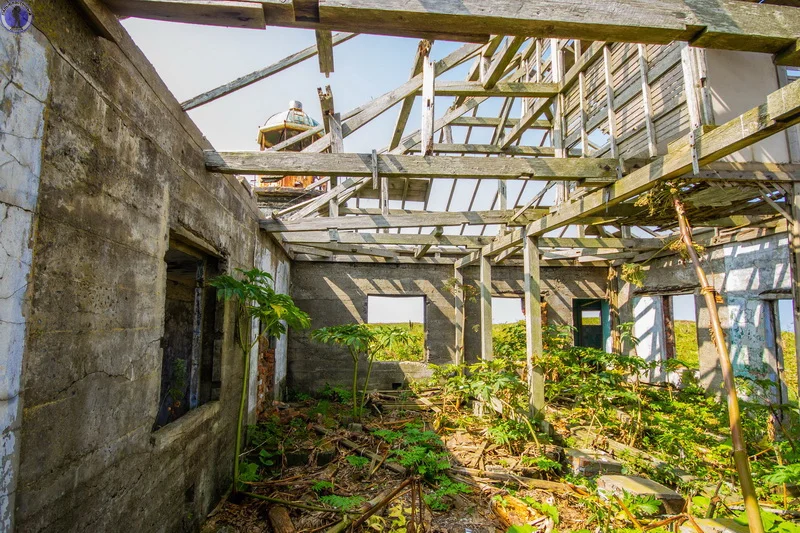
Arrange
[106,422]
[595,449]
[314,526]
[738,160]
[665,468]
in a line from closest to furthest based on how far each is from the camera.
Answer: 1. [106,422]
2. [314,526]
3. [738,160]
4. [665,468]
5. [595,449]

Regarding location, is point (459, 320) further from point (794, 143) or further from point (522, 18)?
point (522, 18)

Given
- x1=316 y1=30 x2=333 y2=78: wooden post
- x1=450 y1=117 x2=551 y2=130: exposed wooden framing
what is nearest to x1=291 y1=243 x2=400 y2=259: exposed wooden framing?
x1=450 y1=117 x2=551 y2=130: exposed wooden framing

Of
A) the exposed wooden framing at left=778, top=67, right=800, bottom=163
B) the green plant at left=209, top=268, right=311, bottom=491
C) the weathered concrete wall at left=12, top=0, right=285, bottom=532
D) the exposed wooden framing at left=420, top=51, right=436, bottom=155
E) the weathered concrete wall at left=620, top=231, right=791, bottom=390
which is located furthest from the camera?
the weathered concrete wall at left=620, top=231, right=791, bottom=390

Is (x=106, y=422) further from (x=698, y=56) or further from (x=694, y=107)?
(x=698, y=56)

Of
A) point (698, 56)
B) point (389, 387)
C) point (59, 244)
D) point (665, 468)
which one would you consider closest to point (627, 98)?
point (698, 56)

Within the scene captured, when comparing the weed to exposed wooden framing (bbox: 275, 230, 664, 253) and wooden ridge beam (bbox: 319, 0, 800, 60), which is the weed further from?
wooden ridge beam (bbox: 319, 0, 800, 60)

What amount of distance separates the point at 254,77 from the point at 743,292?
29.2 feet

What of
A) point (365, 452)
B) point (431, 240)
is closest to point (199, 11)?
point (365, 452)

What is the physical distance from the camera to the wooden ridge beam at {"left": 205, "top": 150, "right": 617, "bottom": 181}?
13.2 feet

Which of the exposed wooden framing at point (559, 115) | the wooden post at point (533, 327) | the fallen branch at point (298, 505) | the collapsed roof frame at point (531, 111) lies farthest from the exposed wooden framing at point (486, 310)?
the fallen branch at point (298, 505)

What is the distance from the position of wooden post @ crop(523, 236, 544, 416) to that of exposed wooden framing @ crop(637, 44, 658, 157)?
2150mm

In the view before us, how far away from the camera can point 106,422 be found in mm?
2377

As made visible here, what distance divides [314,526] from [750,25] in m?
5.18

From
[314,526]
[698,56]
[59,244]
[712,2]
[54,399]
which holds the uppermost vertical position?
[698,56]
